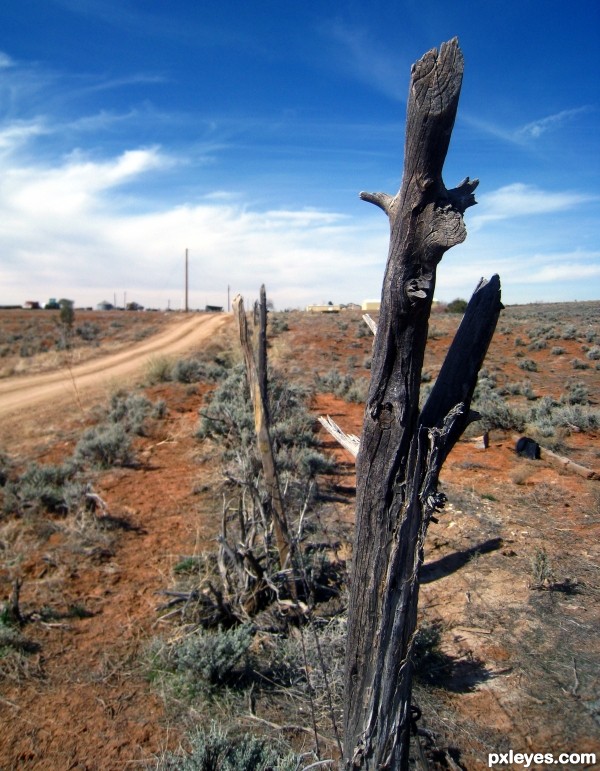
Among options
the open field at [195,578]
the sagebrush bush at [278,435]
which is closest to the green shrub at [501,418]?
the open field at [195,578]

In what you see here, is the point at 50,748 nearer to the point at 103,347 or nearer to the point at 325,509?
the point at 325,509

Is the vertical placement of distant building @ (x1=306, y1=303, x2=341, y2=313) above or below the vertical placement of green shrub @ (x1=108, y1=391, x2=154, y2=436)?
above

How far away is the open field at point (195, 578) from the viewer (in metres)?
3.50

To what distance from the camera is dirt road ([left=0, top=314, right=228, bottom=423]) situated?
13989mm

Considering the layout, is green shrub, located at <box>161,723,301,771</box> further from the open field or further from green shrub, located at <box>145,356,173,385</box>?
green shrub, located at <box>145,356,173,385</box>

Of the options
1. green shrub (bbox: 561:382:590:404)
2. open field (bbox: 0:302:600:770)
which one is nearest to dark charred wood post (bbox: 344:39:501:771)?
open field (bbox: 0:302:600:770)

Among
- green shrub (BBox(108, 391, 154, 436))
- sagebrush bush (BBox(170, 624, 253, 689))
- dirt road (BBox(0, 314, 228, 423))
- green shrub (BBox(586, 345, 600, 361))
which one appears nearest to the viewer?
sagebrush bush (BBox(170, 624, 253, 689))

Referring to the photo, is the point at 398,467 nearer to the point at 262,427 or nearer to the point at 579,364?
the point at 262,427

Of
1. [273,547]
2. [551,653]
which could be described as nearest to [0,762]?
[273,547]

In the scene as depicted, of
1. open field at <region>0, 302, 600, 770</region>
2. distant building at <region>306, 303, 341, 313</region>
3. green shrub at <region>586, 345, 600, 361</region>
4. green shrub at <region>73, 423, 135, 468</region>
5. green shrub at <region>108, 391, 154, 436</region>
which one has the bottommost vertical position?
open field at <region>0, 302, 600, 770</region>

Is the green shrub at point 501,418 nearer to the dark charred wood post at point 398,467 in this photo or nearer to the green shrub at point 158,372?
the dark charred wood post at point 398,467

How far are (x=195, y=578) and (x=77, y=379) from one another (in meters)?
13.4

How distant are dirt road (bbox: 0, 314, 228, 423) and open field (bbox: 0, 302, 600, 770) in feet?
7.51

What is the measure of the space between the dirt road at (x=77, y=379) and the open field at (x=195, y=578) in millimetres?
2289
